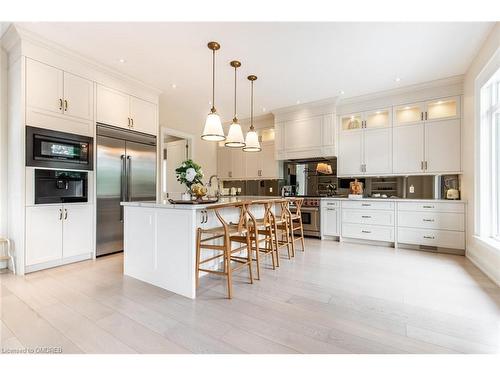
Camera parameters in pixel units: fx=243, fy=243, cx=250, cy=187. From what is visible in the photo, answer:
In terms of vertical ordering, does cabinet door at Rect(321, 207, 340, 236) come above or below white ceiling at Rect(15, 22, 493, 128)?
below

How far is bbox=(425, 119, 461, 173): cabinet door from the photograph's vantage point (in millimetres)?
3902

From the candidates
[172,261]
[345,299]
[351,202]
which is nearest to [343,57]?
[351,202]

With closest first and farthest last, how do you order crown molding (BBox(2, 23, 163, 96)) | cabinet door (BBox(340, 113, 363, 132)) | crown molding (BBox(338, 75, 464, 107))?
1. crown molding (BBox(2, 23, 163, 96))
2. crown molding (BBox(338, 75, 464, 107))
3. cabinet door (BBox(340, 113, 363, 132))

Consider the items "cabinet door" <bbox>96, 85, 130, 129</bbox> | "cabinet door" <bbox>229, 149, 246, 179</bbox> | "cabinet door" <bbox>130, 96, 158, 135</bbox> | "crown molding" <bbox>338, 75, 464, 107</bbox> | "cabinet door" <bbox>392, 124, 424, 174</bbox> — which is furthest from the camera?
"cabinet door" <bbox>229, 149, 246, 179</bbox>

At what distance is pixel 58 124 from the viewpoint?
121 inches

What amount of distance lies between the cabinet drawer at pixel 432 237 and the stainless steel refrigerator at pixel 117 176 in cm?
440

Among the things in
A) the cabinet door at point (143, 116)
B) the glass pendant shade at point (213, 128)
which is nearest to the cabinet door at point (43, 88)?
the cabinet door at point (143, 116)

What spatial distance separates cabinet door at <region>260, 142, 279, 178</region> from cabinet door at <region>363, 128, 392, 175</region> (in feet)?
6.26

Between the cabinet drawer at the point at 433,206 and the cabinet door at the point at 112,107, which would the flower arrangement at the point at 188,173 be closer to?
the cabinet door at the point at 112,107

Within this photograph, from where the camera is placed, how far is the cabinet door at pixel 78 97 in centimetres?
315

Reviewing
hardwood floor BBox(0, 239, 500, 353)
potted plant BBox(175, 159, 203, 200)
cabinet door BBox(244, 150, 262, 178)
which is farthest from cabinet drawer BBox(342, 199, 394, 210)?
potted plant BBox(175, 159, 203, 200)

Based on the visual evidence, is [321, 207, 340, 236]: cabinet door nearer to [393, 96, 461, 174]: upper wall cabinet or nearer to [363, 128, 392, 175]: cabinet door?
[363, 128, 392, 175]: cabinet door

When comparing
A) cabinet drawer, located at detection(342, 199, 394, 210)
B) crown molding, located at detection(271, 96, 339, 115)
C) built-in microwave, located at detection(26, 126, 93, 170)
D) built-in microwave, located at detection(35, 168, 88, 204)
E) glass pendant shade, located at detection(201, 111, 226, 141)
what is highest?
crown molding, located at detection(271, 96, 339, 115)

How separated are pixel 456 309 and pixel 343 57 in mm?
2996
